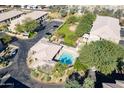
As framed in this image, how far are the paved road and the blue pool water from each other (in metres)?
1.23

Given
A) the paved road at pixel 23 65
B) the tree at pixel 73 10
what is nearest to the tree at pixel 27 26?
the paved road at pixel 23 65

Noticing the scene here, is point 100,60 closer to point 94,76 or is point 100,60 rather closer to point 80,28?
point 94,76

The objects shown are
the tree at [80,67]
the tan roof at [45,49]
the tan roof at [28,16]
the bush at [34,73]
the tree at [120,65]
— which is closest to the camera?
the bush at [34,73]

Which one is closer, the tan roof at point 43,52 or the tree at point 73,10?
the tan roof at point 43,52

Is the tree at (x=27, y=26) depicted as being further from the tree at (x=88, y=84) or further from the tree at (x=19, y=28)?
the tree at (x=88, y=84)

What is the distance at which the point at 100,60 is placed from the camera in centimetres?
1049

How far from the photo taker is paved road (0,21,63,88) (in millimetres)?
10469

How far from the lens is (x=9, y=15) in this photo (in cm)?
1207

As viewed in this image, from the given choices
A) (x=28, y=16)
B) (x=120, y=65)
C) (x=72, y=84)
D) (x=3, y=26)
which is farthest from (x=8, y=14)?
(x=120, y=65)

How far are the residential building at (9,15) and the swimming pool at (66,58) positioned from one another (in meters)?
3.05

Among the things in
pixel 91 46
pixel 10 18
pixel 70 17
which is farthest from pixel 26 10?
pixel 91 46

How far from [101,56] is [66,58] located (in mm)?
1630

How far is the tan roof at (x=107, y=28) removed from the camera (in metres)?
11.6

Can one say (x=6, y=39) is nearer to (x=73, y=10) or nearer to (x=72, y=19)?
(x=72, y=19)
